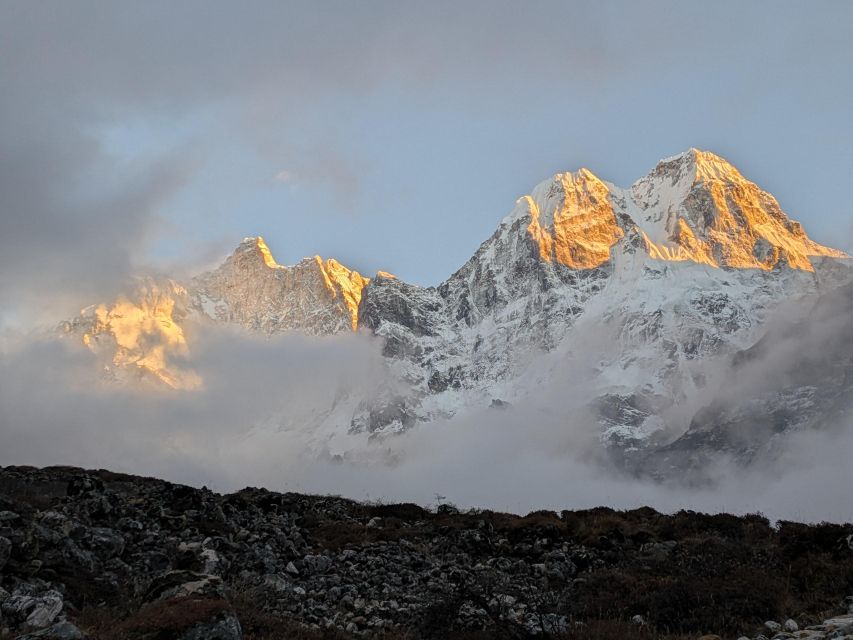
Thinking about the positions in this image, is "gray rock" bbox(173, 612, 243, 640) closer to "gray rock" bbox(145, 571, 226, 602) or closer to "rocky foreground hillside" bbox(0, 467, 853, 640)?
"rocky foreground hillside" bbox(0, 467, 853, 640)

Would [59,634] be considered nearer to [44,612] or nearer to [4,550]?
[44,612]

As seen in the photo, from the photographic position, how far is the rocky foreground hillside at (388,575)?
13203 millimetres

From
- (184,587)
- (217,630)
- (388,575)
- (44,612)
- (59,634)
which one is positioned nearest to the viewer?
(59,634)

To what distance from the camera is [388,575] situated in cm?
1925

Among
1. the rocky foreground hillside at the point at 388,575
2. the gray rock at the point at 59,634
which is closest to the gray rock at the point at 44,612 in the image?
the rocky foreground hillside at the point at 388,575

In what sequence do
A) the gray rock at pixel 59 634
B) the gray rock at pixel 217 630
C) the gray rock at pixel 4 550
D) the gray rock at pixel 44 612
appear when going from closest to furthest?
the gray rock at pixel 59 634, the gray rock at pixel 217 630, the gray rock at pixel 44 612, the gray rock at pixel 4 550

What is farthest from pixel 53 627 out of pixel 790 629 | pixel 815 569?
pixel 815 569

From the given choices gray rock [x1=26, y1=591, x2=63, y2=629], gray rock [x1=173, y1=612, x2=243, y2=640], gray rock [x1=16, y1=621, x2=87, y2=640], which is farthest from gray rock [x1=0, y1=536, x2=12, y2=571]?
gray rock [x1=173, y1=612, x2=243, y2=640]

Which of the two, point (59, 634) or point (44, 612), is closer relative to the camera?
point (59, 634)

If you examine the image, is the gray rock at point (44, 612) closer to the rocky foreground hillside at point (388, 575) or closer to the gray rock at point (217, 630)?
the rocky foreground hillside at point (388, 575)

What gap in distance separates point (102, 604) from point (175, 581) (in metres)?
1.65

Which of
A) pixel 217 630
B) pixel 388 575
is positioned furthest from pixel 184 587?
pixel 388 575

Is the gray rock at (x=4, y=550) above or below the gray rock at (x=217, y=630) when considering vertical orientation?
above

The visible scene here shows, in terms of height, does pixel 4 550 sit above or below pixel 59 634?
above
